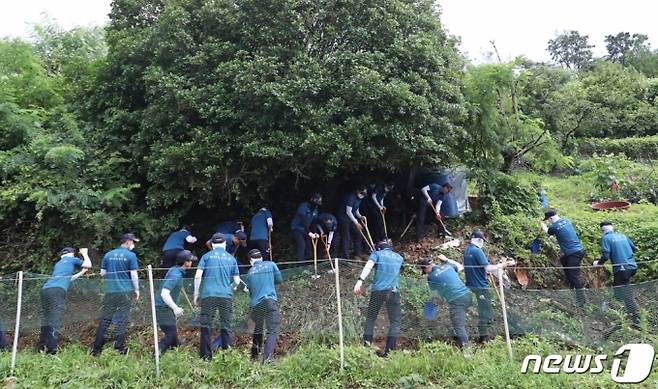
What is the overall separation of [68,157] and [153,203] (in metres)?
1.80

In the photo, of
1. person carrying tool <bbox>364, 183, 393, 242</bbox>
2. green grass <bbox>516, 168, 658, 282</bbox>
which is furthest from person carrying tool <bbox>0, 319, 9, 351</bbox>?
green grass <bbox>516, 168, 658, 282</bbox>

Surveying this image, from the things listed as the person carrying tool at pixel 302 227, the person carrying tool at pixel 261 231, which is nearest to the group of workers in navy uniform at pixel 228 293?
the person carrying tool at pixel 261 231

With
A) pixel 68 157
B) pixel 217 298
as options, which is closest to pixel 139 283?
pixel 217 298

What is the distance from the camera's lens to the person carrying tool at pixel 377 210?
1148cm

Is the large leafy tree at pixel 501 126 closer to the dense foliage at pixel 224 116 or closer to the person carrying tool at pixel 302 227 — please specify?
the dense foliage at pixel 224 116

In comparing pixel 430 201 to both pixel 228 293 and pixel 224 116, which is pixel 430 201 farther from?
pixel 228 293

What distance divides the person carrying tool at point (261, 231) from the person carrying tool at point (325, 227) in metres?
0.98

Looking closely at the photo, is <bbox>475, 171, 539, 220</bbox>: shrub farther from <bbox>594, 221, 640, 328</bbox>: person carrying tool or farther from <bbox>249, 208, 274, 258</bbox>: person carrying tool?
<bbox>249, 208, 274, 258</bbox>: person carrying tool

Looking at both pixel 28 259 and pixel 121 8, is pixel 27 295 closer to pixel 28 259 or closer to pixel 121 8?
pixel 28 259

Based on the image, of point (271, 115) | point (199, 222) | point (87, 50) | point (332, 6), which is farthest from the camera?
point (87, 50)

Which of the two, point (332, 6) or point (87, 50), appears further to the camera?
point (87, 50)

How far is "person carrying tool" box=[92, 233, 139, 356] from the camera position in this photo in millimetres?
7359

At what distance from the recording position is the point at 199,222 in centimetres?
1173

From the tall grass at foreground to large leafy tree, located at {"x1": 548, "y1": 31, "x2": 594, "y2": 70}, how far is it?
6131cm
